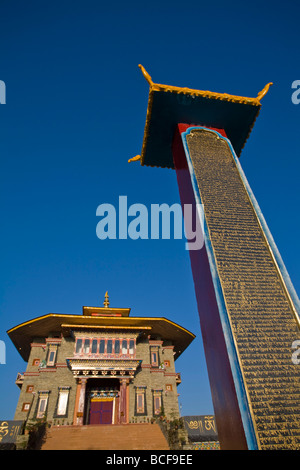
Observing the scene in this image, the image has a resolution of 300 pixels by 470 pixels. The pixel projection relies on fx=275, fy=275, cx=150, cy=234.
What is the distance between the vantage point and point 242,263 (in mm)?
7508

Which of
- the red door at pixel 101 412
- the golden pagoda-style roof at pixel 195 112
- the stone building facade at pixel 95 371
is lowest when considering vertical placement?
the red door at pixel 101 412

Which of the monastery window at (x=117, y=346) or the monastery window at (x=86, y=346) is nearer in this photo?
the monastery window at (x=86, y=346)

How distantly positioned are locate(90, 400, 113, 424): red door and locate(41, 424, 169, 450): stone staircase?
3.09 meters

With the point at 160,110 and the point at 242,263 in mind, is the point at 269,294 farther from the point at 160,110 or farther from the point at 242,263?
the point at 160,110

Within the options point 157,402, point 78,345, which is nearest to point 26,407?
point 78,345

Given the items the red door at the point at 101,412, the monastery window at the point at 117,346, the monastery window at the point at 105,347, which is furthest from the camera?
the monastery window at the point at 117,346

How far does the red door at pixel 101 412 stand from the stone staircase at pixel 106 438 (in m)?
3.09

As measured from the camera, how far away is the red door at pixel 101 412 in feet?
56.2

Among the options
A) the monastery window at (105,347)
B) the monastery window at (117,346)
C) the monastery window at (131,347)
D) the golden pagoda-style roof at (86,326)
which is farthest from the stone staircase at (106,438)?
the golden pagoda-style roof at (86,326)

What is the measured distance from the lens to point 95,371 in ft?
57.2

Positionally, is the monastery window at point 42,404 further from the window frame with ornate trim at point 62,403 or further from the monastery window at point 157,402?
the monastery window at point 157,402

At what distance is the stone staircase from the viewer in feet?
39.0

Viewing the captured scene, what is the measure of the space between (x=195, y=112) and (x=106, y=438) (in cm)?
1492
